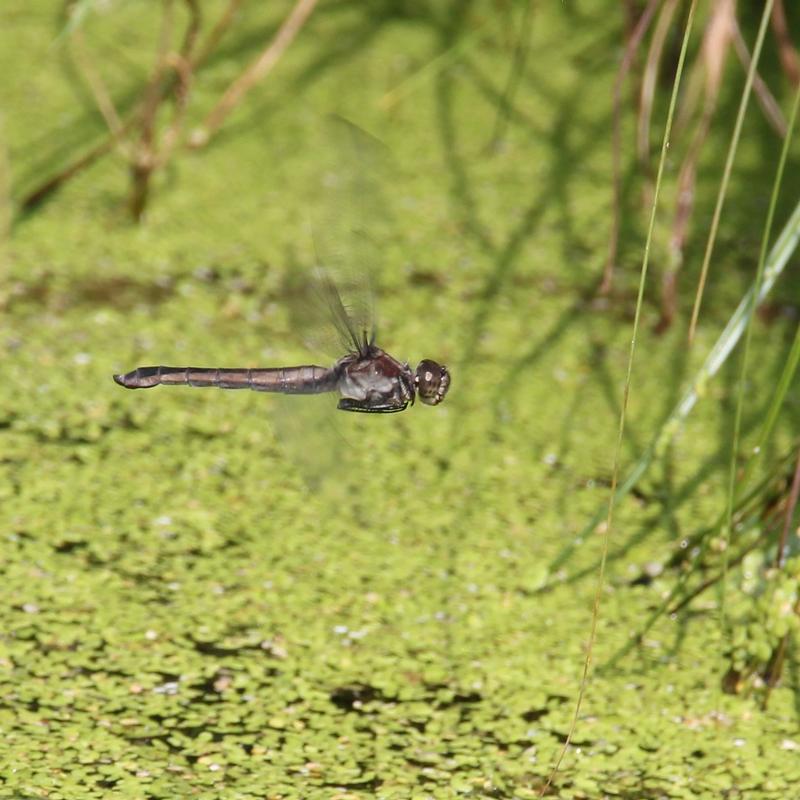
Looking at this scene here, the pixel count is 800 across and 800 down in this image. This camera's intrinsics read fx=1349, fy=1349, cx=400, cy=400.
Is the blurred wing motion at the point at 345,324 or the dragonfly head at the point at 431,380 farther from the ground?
the blurred wing motion at the point at 345,324

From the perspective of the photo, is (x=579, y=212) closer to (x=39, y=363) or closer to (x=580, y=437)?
(x=580, y=437)

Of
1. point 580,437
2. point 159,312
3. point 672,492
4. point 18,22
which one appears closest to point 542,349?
point 580,437

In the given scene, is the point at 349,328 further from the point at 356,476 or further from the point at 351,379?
the point at 356,476

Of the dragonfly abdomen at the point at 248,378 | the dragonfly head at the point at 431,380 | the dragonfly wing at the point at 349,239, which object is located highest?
the dragonfly wing at the point at 349,239

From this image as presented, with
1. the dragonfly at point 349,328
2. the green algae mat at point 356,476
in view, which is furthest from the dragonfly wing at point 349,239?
the green algae mat at point 356,476

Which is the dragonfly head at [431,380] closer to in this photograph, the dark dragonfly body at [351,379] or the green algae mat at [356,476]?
the dark dragonfly body at [351,379]

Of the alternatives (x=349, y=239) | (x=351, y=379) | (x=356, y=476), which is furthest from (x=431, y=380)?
(x=356, y=476)

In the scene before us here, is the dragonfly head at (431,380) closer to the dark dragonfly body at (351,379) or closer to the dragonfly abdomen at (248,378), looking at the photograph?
the dark dragonfly body at (351,379)
